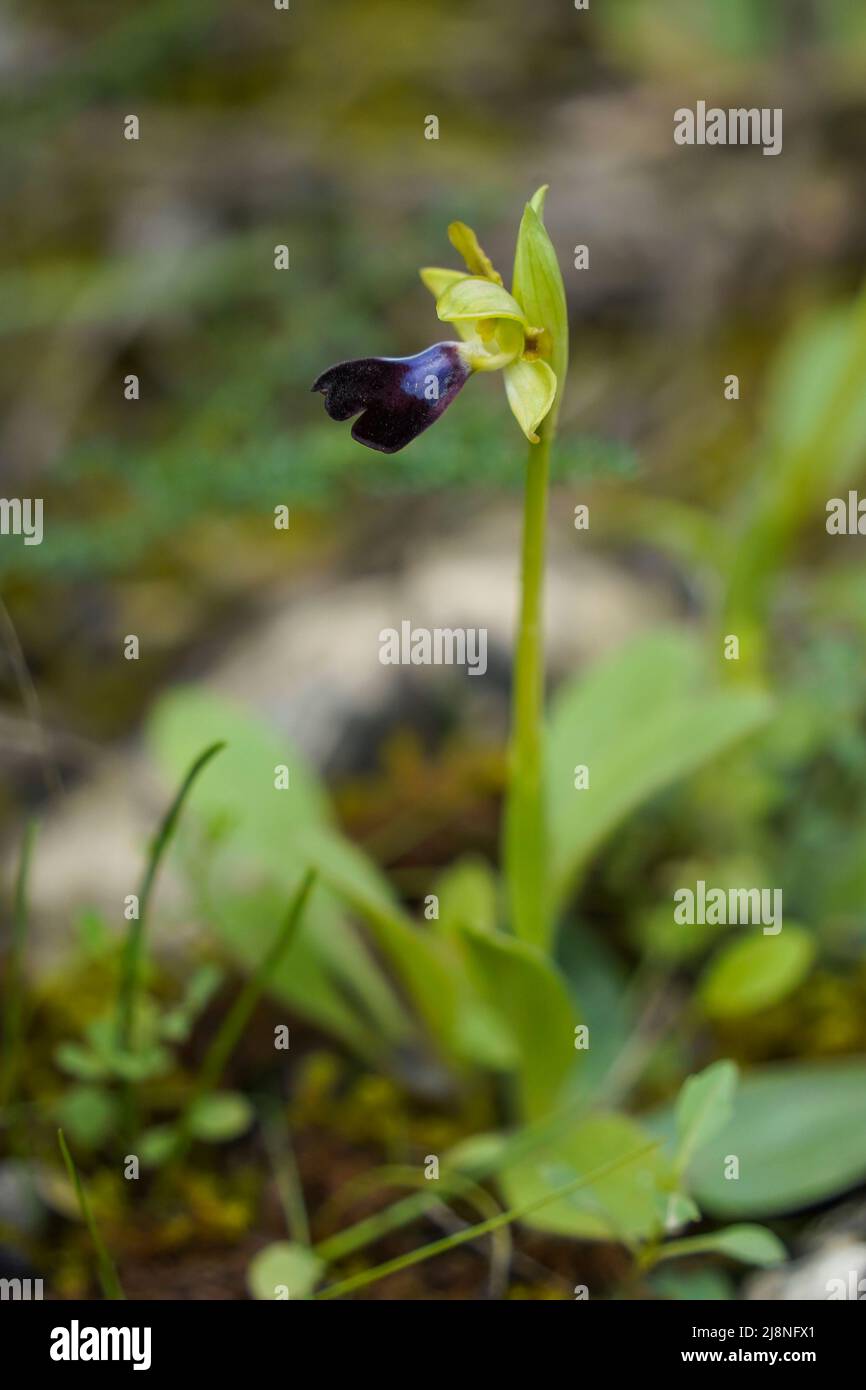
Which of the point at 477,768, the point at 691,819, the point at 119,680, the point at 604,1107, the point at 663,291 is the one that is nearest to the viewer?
the point at 604,1107

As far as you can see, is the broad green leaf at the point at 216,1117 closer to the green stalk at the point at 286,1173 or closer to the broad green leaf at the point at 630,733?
the green stalk at the point at 286,1173

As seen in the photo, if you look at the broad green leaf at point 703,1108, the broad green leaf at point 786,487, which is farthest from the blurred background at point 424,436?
the broad green leaf at point 703,1108

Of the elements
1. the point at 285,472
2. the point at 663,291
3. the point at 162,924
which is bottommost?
the point at 162,924

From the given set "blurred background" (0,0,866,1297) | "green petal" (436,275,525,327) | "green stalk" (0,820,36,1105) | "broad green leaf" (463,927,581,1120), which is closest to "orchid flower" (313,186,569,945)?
"green petal" (436,275,525,327)

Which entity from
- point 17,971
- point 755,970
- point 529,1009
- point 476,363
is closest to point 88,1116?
point 17,971

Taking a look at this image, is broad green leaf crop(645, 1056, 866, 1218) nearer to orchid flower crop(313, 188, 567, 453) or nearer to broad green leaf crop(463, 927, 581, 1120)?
broad green leaf crop(463, 927, 581, 1120)

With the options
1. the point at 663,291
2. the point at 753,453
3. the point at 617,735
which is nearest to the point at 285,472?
the point at 617,735
